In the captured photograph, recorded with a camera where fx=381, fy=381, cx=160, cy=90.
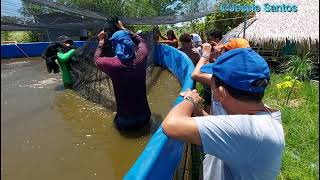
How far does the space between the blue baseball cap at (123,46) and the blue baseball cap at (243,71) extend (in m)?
3.99

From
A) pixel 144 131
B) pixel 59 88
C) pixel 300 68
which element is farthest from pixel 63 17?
pixel 300 68

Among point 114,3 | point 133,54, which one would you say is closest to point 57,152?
point 133,54

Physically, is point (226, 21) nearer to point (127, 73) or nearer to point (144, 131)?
point (144, 131)

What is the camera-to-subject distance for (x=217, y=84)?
188 centimetres

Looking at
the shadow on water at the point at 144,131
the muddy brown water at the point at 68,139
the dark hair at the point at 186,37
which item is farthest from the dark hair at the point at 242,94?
the dark hair at the point at 186,37

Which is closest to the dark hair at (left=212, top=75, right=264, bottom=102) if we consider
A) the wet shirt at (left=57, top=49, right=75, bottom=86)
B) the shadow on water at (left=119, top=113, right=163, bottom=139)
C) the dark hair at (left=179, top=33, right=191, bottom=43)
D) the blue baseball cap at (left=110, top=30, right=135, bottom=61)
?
the blue baseball cap at (left=110, top=30, right=135, bottom=61)

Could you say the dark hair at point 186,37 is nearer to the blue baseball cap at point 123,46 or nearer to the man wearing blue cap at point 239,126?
the blue baseball cap at point 123,46

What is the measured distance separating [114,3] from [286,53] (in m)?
18.7

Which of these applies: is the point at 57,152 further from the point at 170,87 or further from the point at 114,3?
the point at 114,3

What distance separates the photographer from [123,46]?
18.9 ft

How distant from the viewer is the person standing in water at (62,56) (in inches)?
384

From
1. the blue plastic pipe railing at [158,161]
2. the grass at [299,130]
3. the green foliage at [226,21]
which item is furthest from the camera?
the green foliage at [226,21]

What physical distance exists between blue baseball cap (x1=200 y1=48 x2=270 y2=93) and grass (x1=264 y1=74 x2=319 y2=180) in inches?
66.4

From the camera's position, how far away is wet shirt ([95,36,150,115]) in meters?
5.84
